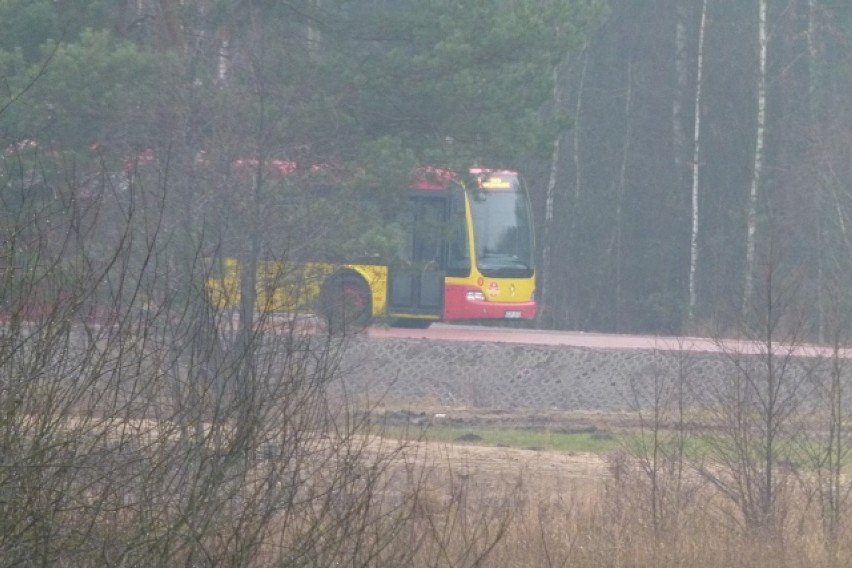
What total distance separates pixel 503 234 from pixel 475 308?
1.65 metres

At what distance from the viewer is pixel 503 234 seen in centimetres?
2541

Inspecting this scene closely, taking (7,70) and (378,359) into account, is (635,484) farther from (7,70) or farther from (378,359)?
(378,359)

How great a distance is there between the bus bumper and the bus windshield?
22.0 inches

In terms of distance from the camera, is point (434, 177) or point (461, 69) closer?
point (461, 69)

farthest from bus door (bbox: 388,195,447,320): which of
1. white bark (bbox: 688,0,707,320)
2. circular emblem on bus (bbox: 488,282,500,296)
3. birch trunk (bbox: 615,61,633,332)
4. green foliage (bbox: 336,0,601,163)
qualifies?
birch trunk (bbox: 615,61,633,332)

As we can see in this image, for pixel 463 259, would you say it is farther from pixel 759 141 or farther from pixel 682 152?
pixel 682 152

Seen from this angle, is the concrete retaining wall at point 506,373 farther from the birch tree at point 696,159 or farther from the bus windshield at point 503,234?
the birch tree at point 696,159

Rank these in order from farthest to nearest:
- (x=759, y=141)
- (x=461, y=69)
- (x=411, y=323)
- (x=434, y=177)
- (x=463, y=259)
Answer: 1. (x=759, y=141)
2. (x=411, y=323)
3. (x=463, y=259)
4. (x=434, y=177)
5. (x=461, y=69)

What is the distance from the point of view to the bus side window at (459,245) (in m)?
24.1

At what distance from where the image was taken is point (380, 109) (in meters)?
19.2

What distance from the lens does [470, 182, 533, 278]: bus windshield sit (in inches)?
984

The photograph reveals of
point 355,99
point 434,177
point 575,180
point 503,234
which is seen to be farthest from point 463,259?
point 575,180

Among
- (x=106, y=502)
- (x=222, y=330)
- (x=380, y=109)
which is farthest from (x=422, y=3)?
(x=106, y=502)

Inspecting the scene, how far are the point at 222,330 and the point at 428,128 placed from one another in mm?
13771
